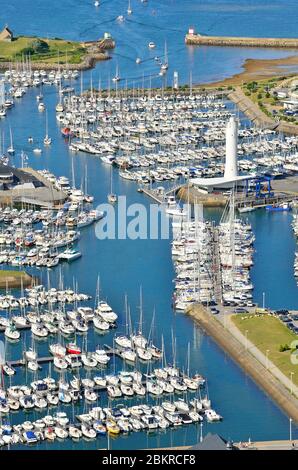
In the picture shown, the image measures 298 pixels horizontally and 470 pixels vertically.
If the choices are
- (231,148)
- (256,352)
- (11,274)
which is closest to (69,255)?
(11,274)

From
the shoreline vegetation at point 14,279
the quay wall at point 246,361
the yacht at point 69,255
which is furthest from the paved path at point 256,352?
the yacht at point 69,255

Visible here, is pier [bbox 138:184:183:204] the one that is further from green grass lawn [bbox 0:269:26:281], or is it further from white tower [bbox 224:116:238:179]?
green grass lawn [bbox 0:269:26:281]

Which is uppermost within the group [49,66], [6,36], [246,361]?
[6,36]

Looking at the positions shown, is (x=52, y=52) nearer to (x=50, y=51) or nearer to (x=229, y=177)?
(x=50, y=51)

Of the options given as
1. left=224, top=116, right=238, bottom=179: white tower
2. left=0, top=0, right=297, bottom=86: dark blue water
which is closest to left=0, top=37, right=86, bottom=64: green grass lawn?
left=0, top=0, right=297, bottom=86: dark blue water

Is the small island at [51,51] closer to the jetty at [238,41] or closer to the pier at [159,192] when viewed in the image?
the jetty at [238,41]
